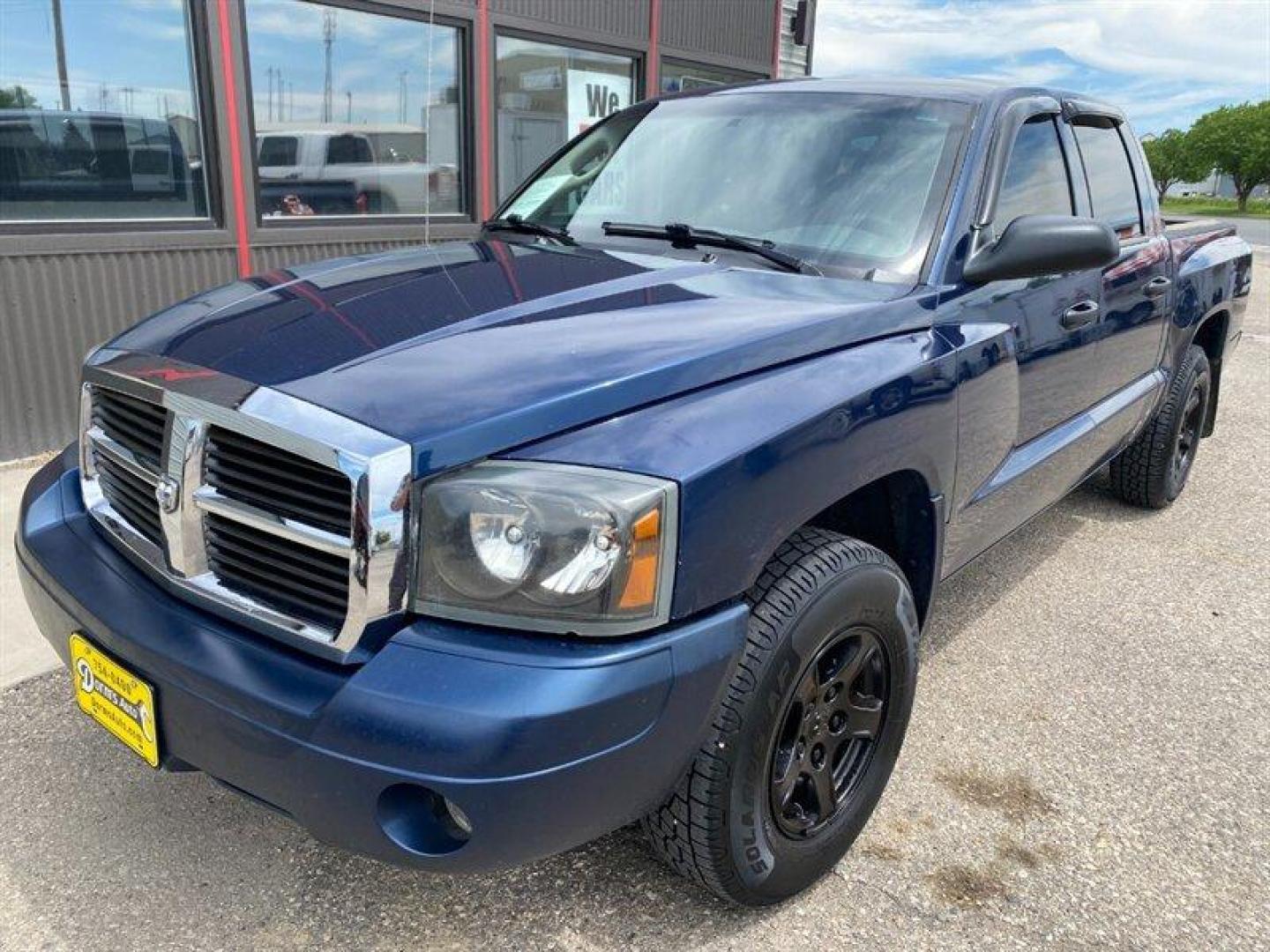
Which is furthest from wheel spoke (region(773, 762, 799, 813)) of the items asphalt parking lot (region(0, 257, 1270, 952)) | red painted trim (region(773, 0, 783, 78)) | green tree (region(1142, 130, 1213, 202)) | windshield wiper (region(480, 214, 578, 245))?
green tree (region(1142, 130, 1213, 202))

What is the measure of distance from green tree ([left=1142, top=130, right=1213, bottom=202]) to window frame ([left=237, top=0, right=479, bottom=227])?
79981 millimetres

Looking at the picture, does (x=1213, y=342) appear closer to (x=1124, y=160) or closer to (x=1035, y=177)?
(x=1124, y=160)

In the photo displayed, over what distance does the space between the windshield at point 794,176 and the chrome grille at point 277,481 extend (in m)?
1.40

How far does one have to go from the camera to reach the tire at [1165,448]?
4.45m

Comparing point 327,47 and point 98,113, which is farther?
point 327,47

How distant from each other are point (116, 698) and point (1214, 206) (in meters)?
82.9

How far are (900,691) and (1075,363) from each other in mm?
1412

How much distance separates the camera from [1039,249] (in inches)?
97.3

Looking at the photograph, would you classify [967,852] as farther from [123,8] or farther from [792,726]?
[123,8]

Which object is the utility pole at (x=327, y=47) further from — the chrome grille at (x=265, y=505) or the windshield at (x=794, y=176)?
the chrome grille at (x=265, y=505)

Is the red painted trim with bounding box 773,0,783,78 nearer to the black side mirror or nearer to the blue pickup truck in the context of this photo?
the blue pickup truck

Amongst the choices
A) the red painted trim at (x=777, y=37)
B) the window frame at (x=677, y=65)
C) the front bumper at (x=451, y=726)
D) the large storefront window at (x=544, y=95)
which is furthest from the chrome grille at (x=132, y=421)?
the red painted trim at (x=777, y=37)

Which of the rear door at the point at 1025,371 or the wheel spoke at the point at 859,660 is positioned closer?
the wheel spoke at the point at 859,660

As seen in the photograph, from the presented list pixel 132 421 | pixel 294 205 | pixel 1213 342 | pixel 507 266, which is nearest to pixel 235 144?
pixel 294 205
